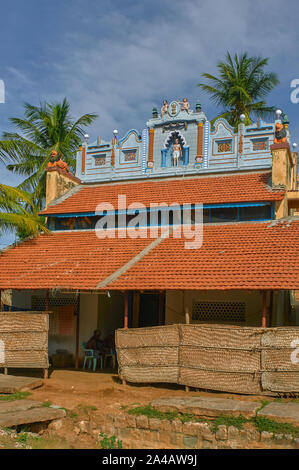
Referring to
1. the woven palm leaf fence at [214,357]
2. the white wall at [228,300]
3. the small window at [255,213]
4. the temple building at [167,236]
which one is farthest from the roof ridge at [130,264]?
the small window at [255,213]

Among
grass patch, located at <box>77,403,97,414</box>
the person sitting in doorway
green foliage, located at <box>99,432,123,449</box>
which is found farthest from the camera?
the person sitting in doorway

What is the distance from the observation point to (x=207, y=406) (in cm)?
893

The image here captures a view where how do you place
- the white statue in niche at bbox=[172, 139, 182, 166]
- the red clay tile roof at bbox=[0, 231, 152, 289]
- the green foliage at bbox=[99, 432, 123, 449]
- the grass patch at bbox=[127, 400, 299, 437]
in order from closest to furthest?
the grass patch at bbox=[127, 400, 299, 437], the green foliage at bbox=[99, 432, 123, 449], the red clay tile roof at bbox=[0, 231, 152, 289], the white statue in niche at bbox=[172, 139, 182, 166]

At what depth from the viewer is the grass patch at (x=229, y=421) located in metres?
8.34

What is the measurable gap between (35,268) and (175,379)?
525cm

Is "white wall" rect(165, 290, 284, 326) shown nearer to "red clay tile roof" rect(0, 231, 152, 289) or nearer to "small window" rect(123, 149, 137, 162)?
"red clay tile roof" rect(0, 231, 152, 289)

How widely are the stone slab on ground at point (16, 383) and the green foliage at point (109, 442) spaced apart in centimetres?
268

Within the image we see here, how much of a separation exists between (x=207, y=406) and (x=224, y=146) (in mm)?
9795

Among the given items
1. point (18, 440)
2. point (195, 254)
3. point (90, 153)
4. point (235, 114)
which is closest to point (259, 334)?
point (195, 254)

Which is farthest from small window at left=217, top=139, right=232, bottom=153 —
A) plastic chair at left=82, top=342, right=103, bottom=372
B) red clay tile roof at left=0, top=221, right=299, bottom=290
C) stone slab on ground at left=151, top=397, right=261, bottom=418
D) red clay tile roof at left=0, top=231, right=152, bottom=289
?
stone slab on ground at left=151, top=397, right=261, bottom=418

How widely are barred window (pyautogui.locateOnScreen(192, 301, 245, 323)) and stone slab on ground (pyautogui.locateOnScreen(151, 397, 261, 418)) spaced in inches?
138

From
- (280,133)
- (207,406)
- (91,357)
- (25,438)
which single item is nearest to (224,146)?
(280,133)

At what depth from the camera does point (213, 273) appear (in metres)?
11.0

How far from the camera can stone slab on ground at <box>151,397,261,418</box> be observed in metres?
8.66
